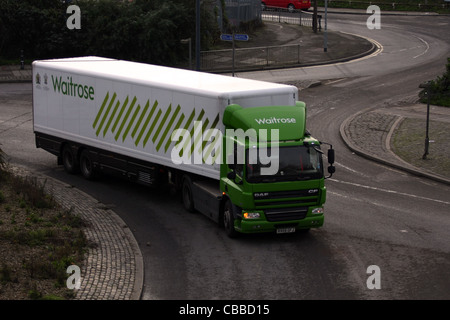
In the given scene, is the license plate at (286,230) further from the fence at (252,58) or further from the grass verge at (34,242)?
the fence at (252,58)

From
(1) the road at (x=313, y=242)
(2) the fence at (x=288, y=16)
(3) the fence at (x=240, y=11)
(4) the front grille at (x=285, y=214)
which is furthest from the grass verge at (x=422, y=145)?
(2) the fence at (x=288, y=16)

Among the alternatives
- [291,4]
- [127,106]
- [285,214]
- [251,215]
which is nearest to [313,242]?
[285,214]

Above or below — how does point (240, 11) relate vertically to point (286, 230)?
above

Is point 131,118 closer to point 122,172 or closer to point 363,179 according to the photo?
point 122,172

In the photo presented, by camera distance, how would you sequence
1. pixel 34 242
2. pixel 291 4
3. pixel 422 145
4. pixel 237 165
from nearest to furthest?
pixel 34 242 → pixel 237 165 → pixel 422 145 → pixel 291 4

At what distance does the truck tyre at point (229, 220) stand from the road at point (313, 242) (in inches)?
7.9

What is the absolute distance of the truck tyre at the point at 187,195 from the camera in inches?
854

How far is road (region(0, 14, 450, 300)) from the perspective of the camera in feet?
53.7

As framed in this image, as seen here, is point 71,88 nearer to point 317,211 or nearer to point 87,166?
point 87,166

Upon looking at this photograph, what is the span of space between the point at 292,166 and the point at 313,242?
2.00 metres

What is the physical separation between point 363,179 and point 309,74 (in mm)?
19256

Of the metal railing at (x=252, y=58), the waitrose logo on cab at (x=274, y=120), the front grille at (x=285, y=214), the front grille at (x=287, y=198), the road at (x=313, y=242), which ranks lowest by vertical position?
the road at (x=313, y=242)

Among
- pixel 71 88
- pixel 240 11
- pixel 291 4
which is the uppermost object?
pixel 291 4

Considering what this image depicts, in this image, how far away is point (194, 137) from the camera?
822 inches
